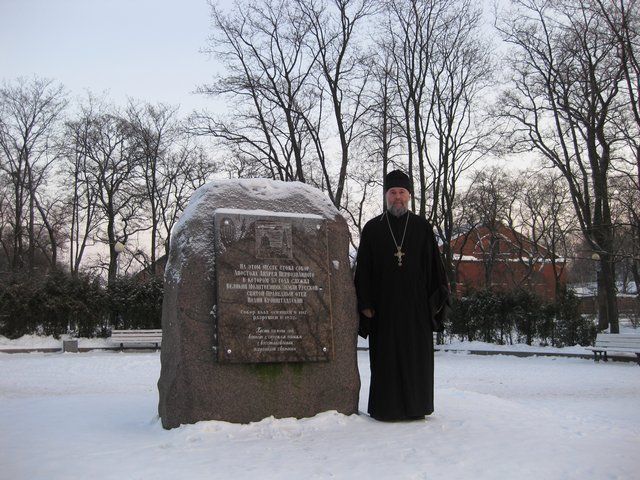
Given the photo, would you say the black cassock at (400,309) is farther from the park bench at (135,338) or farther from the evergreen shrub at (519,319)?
the evergreen shrub at (519,319)

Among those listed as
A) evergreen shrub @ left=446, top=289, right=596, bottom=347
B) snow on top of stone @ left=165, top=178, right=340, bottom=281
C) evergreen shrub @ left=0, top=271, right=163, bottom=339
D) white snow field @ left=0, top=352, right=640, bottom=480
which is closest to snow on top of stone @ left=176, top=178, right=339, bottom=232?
snow on top of stone @ left=165, top=178, right=340, bottom=281

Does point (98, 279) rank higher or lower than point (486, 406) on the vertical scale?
higher

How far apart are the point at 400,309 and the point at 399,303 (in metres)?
0.06

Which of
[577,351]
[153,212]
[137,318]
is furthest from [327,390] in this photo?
[153,212]

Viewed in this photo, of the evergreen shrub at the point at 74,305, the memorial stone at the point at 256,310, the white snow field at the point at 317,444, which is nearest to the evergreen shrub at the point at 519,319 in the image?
the evergreen shrub at the point at 74,305

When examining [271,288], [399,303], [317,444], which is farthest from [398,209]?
[317,444]

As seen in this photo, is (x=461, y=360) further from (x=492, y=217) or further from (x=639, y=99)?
(x=492, y=217)

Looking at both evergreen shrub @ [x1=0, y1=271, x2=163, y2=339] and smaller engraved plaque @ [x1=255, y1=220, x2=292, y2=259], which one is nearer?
smaller engraved plaque @ [x1=255, y1=220, x2=292, y2=259]

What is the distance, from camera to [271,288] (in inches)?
Result: 224

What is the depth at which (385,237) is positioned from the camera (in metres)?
6.12

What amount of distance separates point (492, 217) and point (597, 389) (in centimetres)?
2799

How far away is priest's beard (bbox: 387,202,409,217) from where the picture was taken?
20.5ft

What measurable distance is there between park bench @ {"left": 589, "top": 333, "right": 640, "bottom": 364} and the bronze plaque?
11.8 m

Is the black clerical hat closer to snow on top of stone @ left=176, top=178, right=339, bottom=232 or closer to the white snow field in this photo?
snow on top of stone @ left=176, top=178, right=339, bottom=232
